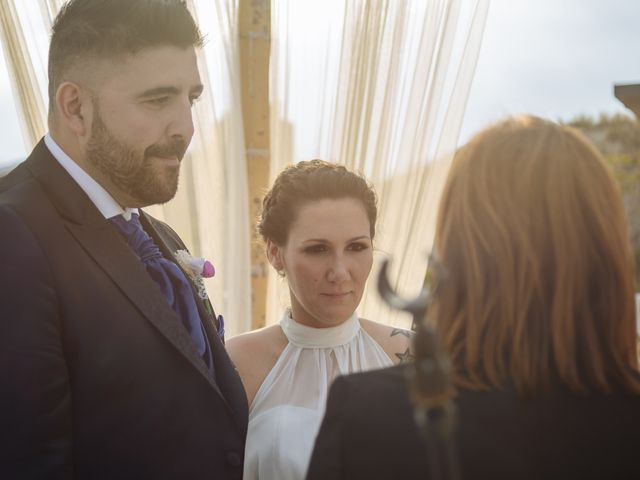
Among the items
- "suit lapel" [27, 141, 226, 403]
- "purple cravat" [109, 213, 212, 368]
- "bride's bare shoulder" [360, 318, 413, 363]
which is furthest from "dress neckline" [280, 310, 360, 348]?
"suit lapel" [27, 141, 226, 403]

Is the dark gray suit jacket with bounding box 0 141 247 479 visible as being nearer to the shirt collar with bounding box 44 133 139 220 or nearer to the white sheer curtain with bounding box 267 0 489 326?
the shirt collar with bounding box 44 133 139 220

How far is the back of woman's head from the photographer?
1.25m

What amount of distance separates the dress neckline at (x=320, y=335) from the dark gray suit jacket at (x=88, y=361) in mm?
867

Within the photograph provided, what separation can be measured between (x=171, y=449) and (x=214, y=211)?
1651mm

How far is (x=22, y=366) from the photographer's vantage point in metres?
1.60

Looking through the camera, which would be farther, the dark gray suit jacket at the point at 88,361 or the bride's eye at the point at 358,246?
the bride's eye at the point at 358,246

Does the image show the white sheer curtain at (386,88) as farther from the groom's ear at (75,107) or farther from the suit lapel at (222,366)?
the groom's ear at (75,107)

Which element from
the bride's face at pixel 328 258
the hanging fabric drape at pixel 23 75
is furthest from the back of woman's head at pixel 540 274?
the hanging fabric drape at pixel 23 75

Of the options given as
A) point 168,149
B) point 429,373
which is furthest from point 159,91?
point 429,373

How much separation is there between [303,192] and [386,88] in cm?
79

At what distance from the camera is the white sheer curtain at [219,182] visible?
10.7 ft

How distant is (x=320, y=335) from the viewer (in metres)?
2.88

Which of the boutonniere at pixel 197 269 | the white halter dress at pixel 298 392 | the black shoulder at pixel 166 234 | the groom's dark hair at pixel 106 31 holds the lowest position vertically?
the white halter dress at pixel 298 392

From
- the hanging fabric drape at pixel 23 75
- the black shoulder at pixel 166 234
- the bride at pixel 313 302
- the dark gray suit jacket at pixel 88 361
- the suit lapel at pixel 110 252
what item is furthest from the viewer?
the hanging fabric drape at pixel 23 75
